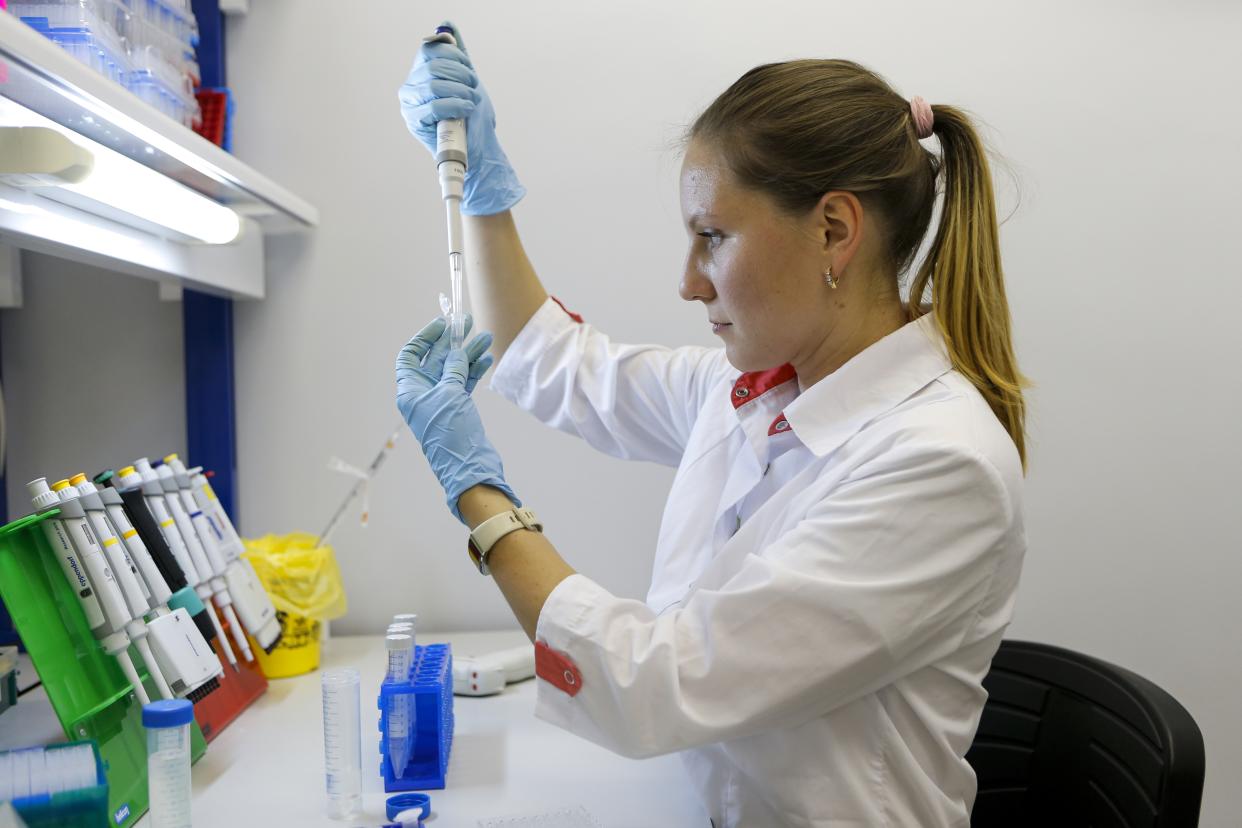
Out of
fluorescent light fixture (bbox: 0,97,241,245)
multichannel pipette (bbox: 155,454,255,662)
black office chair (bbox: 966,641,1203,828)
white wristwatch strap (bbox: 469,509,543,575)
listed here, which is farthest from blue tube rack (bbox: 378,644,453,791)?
black office chair (bbox: 966,641,1203,828)

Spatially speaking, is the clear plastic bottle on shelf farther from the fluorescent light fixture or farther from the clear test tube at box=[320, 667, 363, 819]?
the clear test tube at box=[320, 667, 363, 819]

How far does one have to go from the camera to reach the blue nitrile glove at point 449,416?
1155 millimetres

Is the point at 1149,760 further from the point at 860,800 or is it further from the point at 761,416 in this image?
the point at 761,416

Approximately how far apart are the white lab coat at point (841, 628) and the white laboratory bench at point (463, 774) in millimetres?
107

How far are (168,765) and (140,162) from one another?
0.85m

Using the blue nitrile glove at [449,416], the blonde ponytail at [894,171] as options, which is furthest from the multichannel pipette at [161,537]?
the blonde ponytail at [894,171]

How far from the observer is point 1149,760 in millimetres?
1077

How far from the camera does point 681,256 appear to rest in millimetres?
1900

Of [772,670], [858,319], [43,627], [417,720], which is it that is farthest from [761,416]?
[43,627]

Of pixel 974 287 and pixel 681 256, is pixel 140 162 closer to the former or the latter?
pixel 681 256

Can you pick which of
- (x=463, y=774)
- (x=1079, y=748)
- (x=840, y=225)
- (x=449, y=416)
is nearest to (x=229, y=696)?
(x=463, y=774)

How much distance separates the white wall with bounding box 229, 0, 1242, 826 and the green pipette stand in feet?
2.45

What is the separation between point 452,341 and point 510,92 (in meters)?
0.75

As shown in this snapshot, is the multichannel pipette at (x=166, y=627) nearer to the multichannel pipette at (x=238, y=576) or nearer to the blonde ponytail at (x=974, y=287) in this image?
the multichannel pipette at (x=238, y=576)
